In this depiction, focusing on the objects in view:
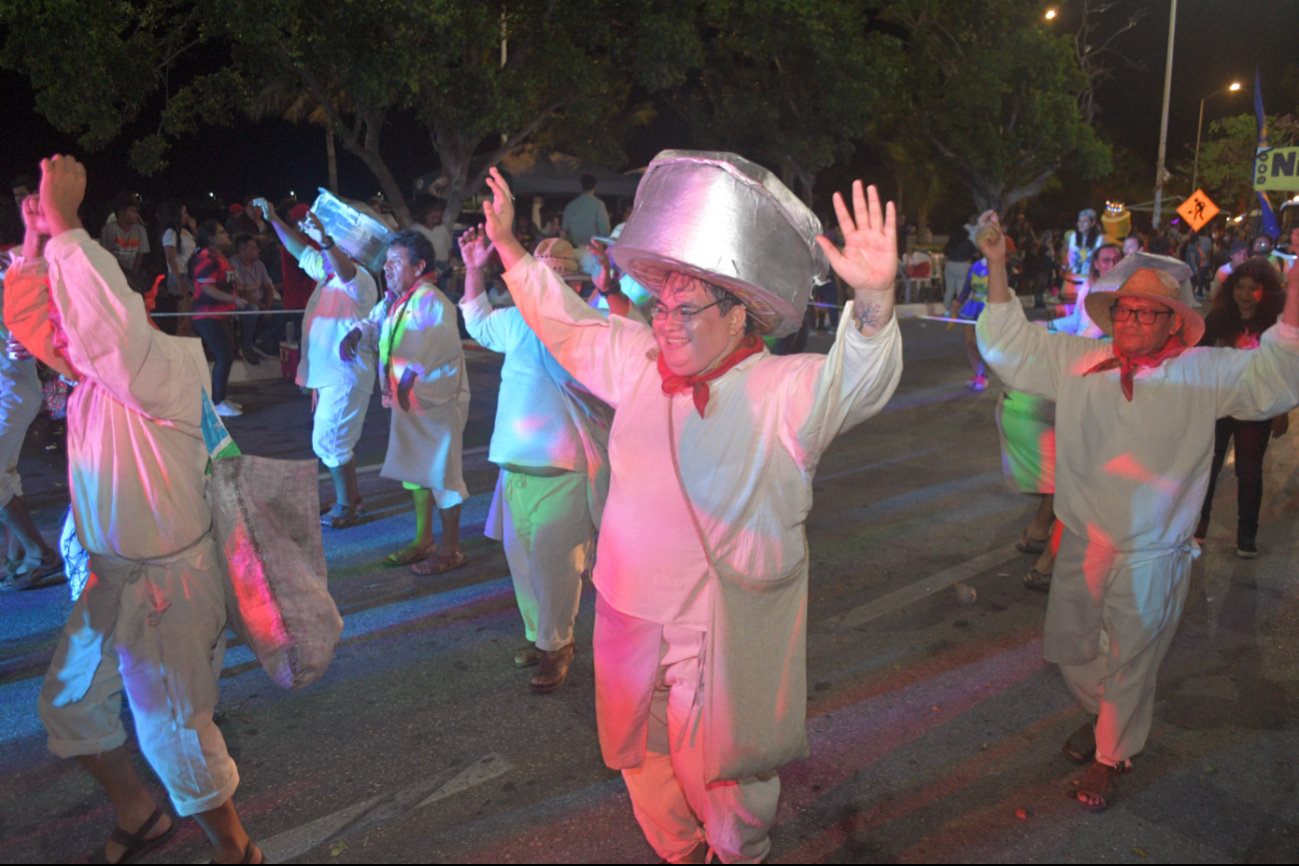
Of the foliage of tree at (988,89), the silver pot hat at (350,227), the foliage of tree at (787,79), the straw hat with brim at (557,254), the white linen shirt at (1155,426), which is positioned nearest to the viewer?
the white linen shirt at (1155,426)

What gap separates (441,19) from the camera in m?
12.9

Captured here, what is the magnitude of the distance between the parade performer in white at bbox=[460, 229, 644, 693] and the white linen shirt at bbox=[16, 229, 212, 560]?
5.18 ft

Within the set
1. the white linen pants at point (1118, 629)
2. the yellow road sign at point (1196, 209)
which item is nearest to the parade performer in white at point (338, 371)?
the white linen pants at point (1118, 629)

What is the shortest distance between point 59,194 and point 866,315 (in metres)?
2.30

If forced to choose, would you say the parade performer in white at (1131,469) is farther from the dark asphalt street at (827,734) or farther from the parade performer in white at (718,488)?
the parade performer in white at (718,488)

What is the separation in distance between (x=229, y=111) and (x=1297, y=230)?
14.8 metres

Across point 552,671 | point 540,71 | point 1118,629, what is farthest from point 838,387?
point 540,71

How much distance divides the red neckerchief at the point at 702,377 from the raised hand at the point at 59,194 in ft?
5.69

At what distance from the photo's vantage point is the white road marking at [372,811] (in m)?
3.20

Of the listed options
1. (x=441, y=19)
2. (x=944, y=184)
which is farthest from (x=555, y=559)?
(x=944, y=184)

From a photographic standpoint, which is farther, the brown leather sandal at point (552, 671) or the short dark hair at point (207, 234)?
the short dark hair at point (207, 234)

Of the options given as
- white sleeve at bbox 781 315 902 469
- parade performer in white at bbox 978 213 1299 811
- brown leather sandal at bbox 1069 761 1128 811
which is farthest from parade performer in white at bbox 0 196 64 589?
brown leather sandal at bbox 1069 761 1128 811

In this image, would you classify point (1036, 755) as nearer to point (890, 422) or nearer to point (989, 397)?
point (890, 422)

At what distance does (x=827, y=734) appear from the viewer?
394 centimetres
